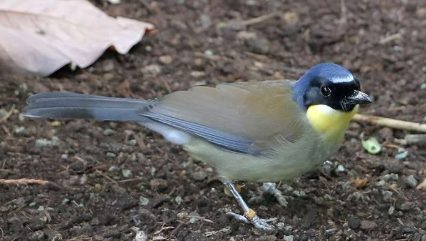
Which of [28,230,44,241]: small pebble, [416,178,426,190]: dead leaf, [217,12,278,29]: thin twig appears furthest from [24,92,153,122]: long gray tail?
[217,12,278,29]: thin twig

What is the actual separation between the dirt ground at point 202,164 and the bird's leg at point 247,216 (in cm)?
6

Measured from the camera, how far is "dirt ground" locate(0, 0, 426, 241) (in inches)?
178

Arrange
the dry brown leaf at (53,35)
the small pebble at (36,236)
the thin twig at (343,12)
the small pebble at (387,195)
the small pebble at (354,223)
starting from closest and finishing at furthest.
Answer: the small pebble at (36,236) < the small pebble at (354,223) < the small pebble at (387,195) < the dry brown leaf at (53,35) < the thin twig at (343,12)

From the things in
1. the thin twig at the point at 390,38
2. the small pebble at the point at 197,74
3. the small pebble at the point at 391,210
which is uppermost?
the thin twig at the point at 390,38

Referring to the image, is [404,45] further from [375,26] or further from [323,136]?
[323,136]

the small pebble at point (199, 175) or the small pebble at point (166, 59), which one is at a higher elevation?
the small pebble at point (166, 59)

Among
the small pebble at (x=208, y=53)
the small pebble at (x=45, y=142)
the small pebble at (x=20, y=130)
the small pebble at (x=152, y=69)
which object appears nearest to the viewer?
the small pebble at (x=45, y=142)

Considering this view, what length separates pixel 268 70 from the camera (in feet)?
20.5

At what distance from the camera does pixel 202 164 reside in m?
5.21

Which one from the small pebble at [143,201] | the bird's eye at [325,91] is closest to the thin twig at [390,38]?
the bird's eye at [325,91]

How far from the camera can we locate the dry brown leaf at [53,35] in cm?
568

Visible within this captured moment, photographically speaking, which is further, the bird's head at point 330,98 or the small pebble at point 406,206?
the small pebble at point 406,206

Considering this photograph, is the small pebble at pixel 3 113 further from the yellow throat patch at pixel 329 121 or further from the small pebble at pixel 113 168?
the yellow throat patch at pixel 329 121

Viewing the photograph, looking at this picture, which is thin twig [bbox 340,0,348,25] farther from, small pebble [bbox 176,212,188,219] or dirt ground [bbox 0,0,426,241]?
small pebble [bbox 176,212,188,219]
